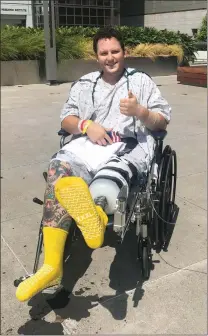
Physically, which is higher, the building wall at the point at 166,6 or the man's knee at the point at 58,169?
the building wall at the point at 166,6

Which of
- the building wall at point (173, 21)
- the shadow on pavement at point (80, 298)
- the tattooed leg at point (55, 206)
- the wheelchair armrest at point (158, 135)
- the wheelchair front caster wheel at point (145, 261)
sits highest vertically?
the building wall at point (173, 21)

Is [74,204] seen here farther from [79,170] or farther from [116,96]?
[116,96]

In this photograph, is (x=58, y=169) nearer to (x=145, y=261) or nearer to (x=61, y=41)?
(x=145, y=261)

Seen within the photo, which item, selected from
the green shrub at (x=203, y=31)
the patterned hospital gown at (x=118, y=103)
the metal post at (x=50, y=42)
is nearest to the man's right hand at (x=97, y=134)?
the patterned hospital gown at (x=118, y=103)

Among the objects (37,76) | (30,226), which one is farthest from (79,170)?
(37,76)

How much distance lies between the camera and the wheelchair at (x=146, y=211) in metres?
1.88

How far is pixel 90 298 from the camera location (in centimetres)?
218

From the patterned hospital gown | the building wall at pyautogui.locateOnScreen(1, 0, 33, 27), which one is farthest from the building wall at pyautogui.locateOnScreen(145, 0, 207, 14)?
the patterned hospital gown

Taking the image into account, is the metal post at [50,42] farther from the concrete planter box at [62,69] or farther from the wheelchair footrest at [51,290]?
the wheelchair footrest at [51,290]

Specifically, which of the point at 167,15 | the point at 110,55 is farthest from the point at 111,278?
the point at 167,15

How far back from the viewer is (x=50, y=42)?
10320 mm

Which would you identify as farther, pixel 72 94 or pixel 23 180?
pixel 23 180

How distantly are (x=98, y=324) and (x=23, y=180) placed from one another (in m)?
2.17

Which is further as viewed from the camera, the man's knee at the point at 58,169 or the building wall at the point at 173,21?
the building wall at the point at 173,21
